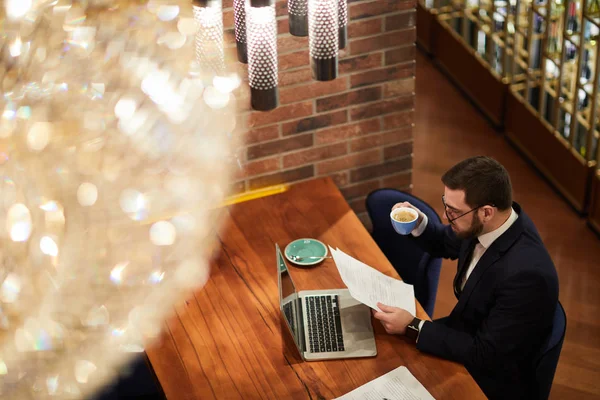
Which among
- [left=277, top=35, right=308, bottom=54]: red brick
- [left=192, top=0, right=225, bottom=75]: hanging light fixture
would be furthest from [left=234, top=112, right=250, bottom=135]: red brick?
[left=192, top=0, right=225, bottom=75]: hanging light fixture

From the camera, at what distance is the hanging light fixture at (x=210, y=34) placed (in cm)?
232

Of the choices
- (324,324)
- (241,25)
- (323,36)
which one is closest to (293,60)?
(241,25)

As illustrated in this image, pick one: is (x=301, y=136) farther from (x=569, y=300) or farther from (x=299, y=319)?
(x=569, y=300)

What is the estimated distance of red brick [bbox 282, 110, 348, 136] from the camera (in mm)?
3311

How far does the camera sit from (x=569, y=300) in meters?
3.93

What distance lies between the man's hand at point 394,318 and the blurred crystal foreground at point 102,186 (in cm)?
69

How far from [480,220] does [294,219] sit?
0.80 metres

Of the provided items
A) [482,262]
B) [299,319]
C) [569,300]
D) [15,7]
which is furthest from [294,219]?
[569,300]

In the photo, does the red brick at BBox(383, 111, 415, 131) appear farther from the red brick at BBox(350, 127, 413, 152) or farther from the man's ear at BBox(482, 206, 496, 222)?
the man's ear at BBox(482, 206, 496, 222)

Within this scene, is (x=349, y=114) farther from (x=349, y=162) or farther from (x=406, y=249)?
(x=406, y=249)

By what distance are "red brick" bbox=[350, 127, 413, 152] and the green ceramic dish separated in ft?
1.77

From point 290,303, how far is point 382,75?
3.47ft

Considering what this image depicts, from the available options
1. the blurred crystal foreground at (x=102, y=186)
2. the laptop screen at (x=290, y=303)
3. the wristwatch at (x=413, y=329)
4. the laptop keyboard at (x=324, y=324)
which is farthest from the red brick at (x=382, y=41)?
the wristwatch at (x=413, y=329)

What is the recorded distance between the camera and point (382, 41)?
3.23 metres
